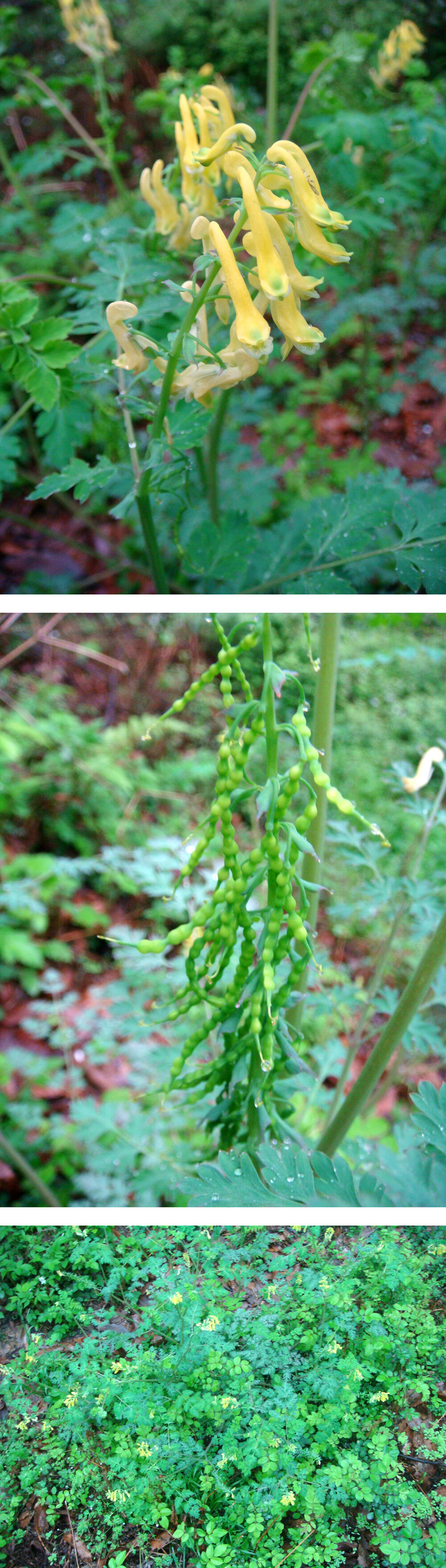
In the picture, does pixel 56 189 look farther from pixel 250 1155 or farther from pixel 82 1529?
pixel 82 1529

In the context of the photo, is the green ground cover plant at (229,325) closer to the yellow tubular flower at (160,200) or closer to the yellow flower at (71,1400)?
the yellow tubular flower at (160,200)

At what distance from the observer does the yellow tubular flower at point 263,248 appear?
0.58 m

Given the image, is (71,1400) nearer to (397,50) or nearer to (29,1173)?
(29,1173)

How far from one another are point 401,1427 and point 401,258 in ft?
8.67

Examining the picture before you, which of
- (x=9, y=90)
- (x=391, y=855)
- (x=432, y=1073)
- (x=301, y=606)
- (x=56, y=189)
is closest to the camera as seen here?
(x=301, y=606)

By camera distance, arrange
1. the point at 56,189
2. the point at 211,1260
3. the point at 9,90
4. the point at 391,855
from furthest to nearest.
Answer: the point at 9,90, the point at 56,189, the point at 391,855, the point at 211,1260

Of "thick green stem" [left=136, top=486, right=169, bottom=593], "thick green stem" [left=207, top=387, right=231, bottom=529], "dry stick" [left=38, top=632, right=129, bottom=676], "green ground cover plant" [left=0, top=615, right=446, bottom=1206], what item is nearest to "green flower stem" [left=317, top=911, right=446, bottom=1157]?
"green ground cover plant" [left=0, top=615, right=446, bottom=1206]

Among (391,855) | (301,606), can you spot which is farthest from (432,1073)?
(301,606)

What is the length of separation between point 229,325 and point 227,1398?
3.20ft

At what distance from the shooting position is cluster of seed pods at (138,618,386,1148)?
0.60 metres

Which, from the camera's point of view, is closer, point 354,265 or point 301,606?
point 301,606

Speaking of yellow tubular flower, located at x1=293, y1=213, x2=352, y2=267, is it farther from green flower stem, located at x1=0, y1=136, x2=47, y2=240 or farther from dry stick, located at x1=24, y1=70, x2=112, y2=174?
green flower stem, located at x1=0, y1=136, x2=47, y2=240

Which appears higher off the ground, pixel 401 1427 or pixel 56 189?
pixel 56 189

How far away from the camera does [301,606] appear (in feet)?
2.30
